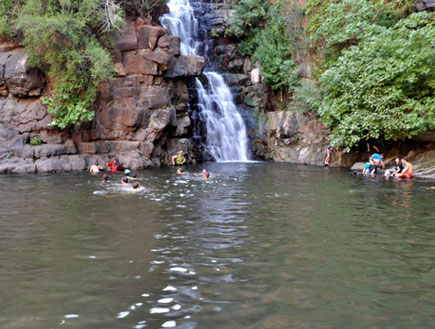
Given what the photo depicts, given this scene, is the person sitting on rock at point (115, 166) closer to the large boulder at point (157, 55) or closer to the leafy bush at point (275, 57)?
the large boulder at point (157, 55)

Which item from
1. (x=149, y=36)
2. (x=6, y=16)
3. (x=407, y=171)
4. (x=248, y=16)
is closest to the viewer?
(x=407, y=171)

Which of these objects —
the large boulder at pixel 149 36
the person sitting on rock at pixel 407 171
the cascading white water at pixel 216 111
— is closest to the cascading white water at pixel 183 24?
the cascading white water at pixel 216 111

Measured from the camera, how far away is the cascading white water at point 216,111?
29281 millimetres

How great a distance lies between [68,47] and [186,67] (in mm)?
7103

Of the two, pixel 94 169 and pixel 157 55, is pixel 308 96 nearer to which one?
pixel 157 55

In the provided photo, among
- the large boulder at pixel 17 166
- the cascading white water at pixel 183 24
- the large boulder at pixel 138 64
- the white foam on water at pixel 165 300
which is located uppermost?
the cascading white water at pixel 183 24

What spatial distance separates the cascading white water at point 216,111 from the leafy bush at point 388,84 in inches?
331

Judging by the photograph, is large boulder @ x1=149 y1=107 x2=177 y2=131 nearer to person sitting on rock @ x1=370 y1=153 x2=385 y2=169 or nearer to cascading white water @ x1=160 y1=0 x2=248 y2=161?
cascading white water @ x1=160 y1=0 x2=248 y2=161

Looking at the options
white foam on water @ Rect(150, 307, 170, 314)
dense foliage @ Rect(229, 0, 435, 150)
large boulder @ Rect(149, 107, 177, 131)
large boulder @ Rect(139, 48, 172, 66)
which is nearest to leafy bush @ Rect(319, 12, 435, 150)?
dense foliage @ Rect(229, 0, 435, 150)

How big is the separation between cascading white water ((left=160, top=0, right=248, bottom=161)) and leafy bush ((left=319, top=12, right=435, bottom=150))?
8410 millimetres

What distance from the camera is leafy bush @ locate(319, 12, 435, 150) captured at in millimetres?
20141

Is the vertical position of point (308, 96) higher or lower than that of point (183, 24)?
lower

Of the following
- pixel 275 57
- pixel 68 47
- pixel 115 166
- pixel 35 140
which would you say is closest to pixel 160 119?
pixel 115 166

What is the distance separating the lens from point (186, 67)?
85.3 feet
